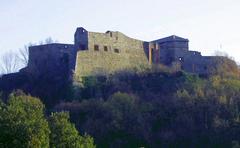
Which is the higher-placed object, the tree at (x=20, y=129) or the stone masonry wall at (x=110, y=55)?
the stone masonry wall at (x=110, y=55)

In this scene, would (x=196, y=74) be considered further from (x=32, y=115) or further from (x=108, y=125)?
(x=32, y=115)

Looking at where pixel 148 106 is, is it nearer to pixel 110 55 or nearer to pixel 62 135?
pixel 110 55

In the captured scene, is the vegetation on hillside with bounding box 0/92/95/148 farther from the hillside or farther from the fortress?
the fortress

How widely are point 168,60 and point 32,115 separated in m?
34.6

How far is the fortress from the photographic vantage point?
52.7 meters

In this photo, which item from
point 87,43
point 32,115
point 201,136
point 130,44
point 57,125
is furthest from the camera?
point 130,44

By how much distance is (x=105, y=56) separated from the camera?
54.5m

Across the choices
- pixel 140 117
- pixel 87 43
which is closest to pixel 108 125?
pixel 140 117

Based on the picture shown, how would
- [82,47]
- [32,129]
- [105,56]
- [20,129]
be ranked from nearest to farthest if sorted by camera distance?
[20,129], [32,129], [82,47], [105,56]

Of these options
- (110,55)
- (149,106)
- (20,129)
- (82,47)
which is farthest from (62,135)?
(110,55)

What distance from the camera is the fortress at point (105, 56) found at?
52719 mm

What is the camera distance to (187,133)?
1826 inches

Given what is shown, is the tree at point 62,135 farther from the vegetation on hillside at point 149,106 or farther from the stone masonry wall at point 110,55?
the stone masonry wall at point 110,55

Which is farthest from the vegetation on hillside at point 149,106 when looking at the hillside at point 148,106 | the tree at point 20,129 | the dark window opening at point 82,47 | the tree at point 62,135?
the tree at point 20,129
